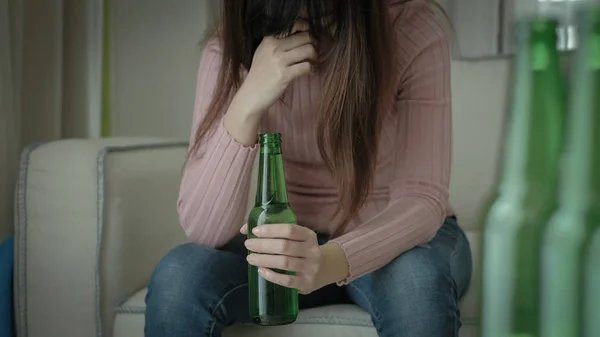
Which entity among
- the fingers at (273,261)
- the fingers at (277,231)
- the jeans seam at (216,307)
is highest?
the fingers at (277,231)

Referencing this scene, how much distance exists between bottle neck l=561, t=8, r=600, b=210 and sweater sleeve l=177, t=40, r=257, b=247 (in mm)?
649

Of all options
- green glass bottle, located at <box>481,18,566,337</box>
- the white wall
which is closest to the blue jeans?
green glass bottle, located at <box>481,18,566,337</box>

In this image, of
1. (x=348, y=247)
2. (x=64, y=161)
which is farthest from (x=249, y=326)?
(x=64, y=161)

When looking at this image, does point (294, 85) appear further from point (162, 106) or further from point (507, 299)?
point (162, 106)

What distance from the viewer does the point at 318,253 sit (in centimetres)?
76

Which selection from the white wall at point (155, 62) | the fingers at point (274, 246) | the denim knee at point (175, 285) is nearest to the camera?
the fingers at point (274, 246)

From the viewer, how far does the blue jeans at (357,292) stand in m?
0.75

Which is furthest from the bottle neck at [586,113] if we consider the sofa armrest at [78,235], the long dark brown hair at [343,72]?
the sofa armrest at [78,235]

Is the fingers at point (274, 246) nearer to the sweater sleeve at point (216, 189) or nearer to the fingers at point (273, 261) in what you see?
the fingers at point (273, 261)

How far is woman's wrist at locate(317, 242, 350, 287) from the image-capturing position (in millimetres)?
773


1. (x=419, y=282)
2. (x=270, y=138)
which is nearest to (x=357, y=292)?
(x=419, y=282)

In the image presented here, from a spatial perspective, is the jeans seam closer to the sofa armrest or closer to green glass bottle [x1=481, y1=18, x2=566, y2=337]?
the sofa armrest

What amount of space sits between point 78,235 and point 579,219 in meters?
0.98

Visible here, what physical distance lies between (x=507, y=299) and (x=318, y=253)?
47 cm
